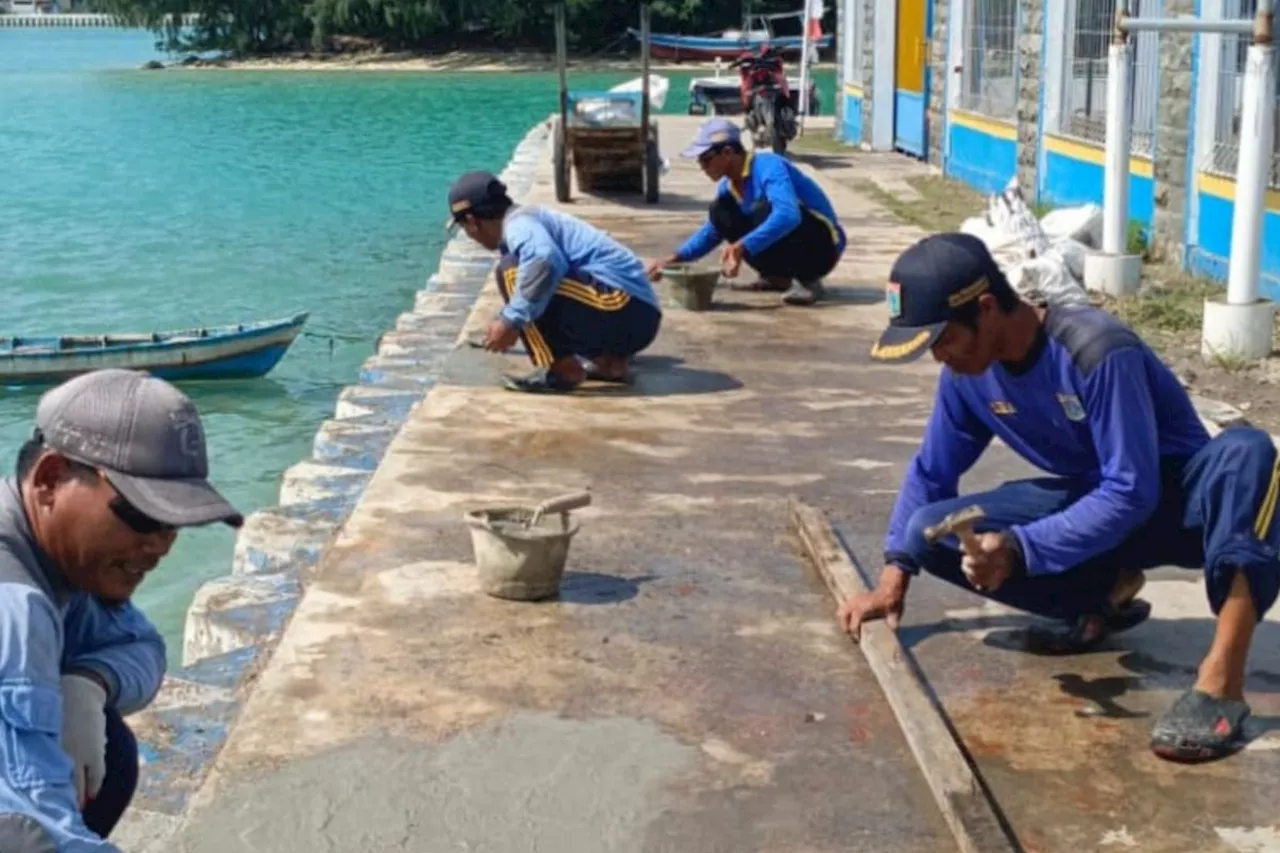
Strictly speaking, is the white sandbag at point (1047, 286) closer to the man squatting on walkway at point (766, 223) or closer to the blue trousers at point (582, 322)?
the blue trousers at point (582, 322)

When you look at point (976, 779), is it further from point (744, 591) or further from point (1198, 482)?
point (744, 591)

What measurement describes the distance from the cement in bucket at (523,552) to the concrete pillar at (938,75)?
535 inches

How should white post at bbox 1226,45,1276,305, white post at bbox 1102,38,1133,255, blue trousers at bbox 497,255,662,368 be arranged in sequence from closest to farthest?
blue trousers at bbox 497,255,662,368, white post at bbox 1226,45,1276,305, white post at bbox 1102,38,1133,255

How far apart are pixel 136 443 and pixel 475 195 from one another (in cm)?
514

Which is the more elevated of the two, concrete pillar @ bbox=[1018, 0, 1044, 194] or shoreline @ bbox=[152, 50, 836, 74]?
concrete pillar @ bbox=[1018, 0, 1044, 194]

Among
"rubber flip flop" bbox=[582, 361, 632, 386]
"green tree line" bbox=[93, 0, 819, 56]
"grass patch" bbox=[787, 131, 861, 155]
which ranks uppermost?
"green tree line" bbox=[93, 0, 819, 56]

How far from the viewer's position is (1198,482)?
4199mm

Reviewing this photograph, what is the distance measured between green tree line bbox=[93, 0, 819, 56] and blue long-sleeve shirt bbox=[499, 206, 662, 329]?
5320 centimetres

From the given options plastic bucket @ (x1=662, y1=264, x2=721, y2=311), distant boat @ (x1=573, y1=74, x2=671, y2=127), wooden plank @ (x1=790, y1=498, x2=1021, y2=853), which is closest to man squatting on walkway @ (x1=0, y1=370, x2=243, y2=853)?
wooden plank @ (x1=790, y1=498, x2=1021, y2=853)

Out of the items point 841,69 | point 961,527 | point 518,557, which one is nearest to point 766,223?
point 518,557

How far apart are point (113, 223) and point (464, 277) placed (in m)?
15.3

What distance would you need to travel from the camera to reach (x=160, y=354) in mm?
13953

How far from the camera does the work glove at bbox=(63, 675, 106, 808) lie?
2.74m

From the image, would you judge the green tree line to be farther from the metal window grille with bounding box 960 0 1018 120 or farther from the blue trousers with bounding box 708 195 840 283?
the blue trousers with bounding box 708 195 840 283
